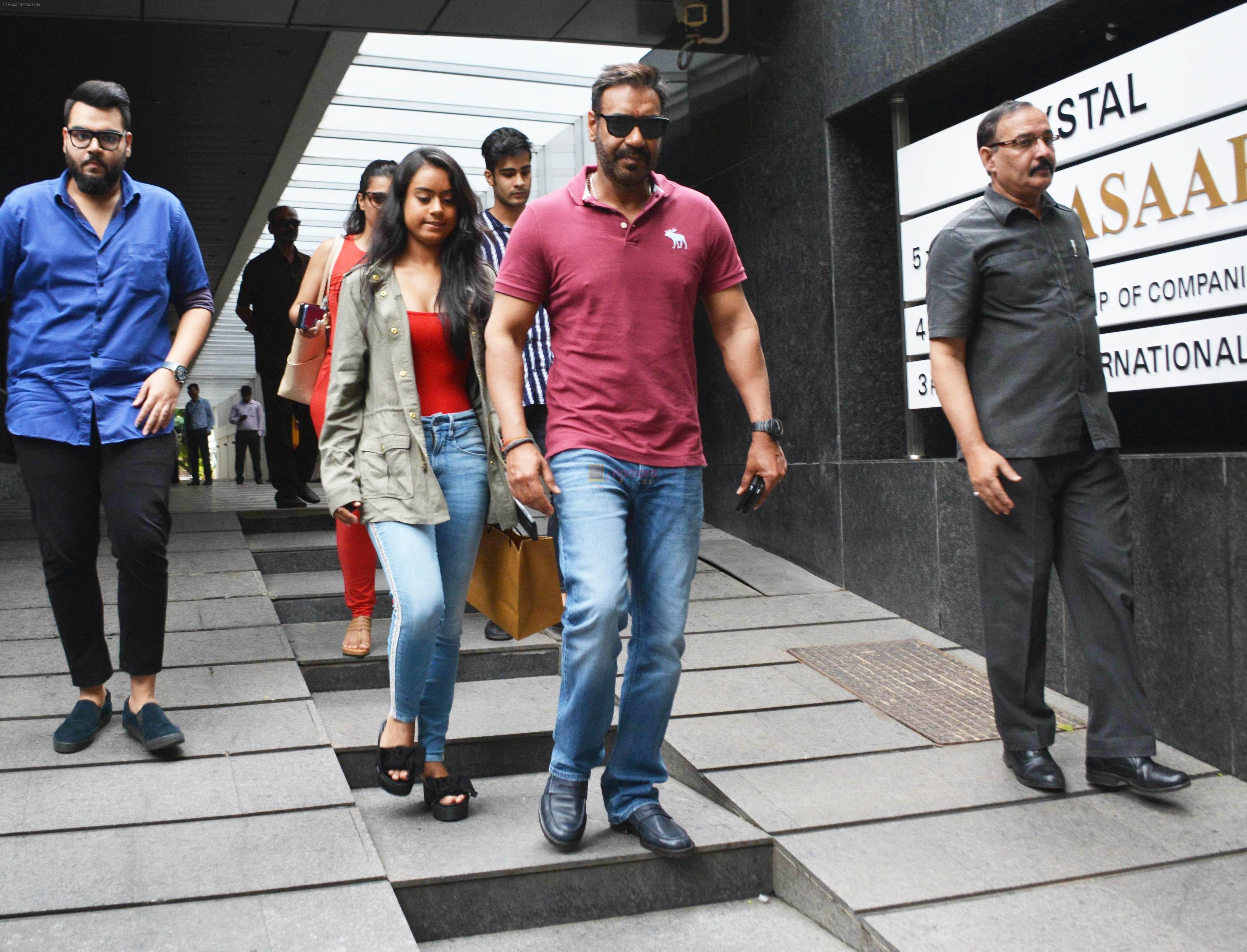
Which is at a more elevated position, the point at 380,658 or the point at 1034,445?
the point at 1034,445

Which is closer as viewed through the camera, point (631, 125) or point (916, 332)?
point (631, 125)

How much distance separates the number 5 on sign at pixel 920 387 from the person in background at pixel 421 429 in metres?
3.10

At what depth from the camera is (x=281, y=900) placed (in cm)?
286

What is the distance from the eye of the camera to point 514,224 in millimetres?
4664

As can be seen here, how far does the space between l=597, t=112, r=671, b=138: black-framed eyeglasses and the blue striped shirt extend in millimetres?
1841

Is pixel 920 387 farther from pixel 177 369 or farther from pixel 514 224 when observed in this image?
pixel 177 369

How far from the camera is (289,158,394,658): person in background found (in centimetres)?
456

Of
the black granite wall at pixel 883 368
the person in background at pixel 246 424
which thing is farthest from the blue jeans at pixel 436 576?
the person in background at pixel 246 424

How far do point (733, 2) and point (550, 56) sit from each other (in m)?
2.46

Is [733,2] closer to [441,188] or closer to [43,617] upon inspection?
[441,188]

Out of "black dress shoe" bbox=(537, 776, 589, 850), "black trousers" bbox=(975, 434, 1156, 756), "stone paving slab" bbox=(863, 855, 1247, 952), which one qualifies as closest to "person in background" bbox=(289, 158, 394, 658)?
"black dress shoe" bbox=(537, 776, 589, 850)

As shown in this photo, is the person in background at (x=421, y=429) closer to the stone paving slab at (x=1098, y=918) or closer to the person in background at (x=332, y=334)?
the stone paving slab at (x=1098, y=918)

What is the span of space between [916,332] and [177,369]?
12.1 feet

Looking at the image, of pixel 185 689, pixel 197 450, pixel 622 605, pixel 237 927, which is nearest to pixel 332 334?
pixel 185 689
